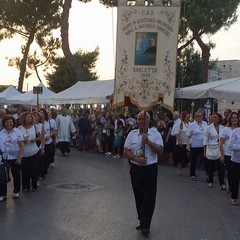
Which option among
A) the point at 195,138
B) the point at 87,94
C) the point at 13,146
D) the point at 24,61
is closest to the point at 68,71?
the point at 24,61

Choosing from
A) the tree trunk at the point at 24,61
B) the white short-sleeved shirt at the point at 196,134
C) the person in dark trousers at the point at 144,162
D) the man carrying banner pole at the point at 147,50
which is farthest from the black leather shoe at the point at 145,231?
the tree trunk at the point at 24,61

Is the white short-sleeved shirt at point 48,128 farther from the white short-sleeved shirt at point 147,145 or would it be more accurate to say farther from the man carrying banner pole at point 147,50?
the white short-sleeved shirt at point 147,145

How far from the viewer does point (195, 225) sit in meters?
7.26

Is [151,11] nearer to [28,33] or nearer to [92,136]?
[92,136]

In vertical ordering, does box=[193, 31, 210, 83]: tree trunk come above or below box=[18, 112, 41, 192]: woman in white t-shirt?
above

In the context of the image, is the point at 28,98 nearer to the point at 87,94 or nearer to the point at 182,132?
the point at 87,94

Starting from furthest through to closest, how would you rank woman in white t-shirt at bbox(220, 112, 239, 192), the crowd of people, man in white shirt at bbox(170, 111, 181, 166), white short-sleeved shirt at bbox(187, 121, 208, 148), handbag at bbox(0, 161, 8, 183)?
man in white shirt at bbox(170, 111, 181, 166) < white short-sleeved shirt at bbox(187, 121, 208, 148) < woman in white t-shirt at bbox(220, 112, 239, 192) < the crowd of people < handbag at bbox(0, 161, 8, 183)

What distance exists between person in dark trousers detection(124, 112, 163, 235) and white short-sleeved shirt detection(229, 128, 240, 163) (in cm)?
244

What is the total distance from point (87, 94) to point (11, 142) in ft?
45.9

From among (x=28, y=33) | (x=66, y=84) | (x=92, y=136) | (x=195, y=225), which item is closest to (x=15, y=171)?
(x=195, y=225)

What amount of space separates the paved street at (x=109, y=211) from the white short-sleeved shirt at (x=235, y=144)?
90 centimetres

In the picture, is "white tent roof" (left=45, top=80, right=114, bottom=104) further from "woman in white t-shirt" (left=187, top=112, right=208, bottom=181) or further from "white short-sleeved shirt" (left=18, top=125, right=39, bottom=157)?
"white short-sleeved shirt" (left=18, top=125, right=39, bottom=157)

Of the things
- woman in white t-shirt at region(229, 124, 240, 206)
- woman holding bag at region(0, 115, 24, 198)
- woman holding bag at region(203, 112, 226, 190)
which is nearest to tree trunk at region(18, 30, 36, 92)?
woman holding bag at region(203, 112, 226, 190)

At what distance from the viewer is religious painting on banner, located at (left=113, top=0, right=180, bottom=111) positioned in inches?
290
